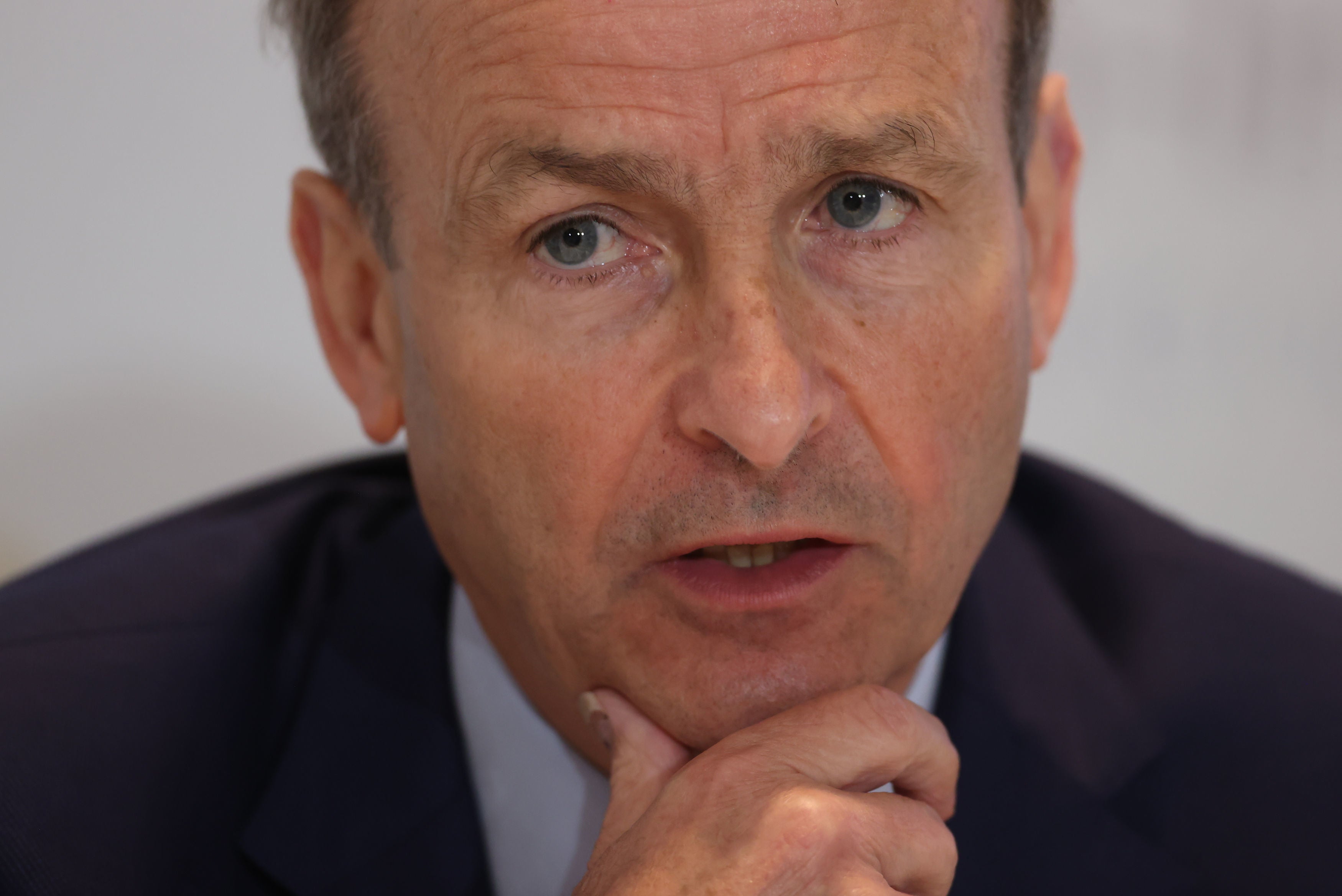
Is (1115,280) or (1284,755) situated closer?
(1284,755)

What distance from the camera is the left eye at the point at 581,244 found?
1.52 meters

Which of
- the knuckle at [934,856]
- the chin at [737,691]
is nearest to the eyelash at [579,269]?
the chin at [737,691]

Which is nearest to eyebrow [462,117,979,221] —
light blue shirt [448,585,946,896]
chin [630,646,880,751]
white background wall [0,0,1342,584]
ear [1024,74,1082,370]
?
ear [1024,74,1082,370]

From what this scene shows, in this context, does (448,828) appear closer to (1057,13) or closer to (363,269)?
(363,269)

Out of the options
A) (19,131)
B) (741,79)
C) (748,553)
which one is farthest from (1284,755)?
(19,131)

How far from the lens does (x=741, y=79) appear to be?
138cm

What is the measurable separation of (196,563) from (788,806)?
1162 millimetres

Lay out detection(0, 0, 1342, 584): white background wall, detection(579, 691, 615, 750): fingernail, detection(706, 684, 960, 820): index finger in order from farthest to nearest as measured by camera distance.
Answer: detection(0, 0, 1342, 584): white background wall, detection(579, 691, 615, 750): fingernail, detection(706, 684, 960, 820): index finger

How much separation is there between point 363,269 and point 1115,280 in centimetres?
174

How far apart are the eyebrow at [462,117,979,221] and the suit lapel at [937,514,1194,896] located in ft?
2.54

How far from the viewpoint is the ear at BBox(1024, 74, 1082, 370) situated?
1829 mm

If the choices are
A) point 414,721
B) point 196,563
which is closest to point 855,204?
point 414,721

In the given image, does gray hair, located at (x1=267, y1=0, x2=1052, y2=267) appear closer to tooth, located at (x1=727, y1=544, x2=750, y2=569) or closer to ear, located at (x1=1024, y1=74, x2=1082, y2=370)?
ear, located at (x1=1024, y1=74, x2=1082, y2=370)

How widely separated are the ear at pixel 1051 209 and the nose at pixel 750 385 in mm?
510
